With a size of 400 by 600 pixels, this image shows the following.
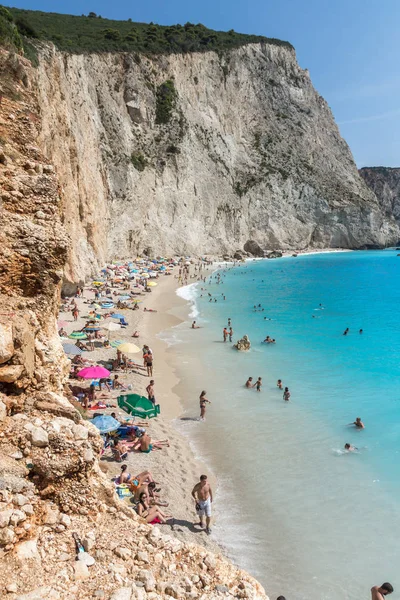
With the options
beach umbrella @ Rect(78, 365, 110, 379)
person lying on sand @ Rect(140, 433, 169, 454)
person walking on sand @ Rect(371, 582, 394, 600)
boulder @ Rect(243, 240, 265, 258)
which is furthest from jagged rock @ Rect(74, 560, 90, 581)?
boulder @ Rect(243, 240, 265, 258)

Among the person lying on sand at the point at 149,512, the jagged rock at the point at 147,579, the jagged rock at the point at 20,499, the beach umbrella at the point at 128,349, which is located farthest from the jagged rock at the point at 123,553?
the beach umbrella at the point at 128,349

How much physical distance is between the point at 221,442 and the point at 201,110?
254 ft

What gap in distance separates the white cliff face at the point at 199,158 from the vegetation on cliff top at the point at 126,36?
2.39 m

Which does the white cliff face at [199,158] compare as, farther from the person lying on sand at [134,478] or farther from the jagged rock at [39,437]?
the jagged rock at [39,437]

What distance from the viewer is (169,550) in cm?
495

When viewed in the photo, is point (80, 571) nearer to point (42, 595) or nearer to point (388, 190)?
point (42, 595)

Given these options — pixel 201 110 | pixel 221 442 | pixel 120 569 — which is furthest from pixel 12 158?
pixel 201 110

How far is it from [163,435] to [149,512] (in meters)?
4.21

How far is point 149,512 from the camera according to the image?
327 inches

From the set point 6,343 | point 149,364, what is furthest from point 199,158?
point 6,343

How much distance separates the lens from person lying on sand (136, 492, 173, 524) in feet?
26.7

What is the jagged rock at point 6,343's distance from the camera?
5.21m

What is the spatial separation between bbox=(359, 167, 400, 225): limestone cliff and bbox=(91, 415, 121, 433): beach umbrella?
176146 millimetres

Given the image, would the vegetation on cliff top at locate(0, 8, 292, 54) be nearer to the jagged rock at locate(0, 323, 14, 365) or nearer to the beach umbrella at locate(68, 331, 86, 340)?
the beach umbrella at locate(68, 331, 86, 340)
